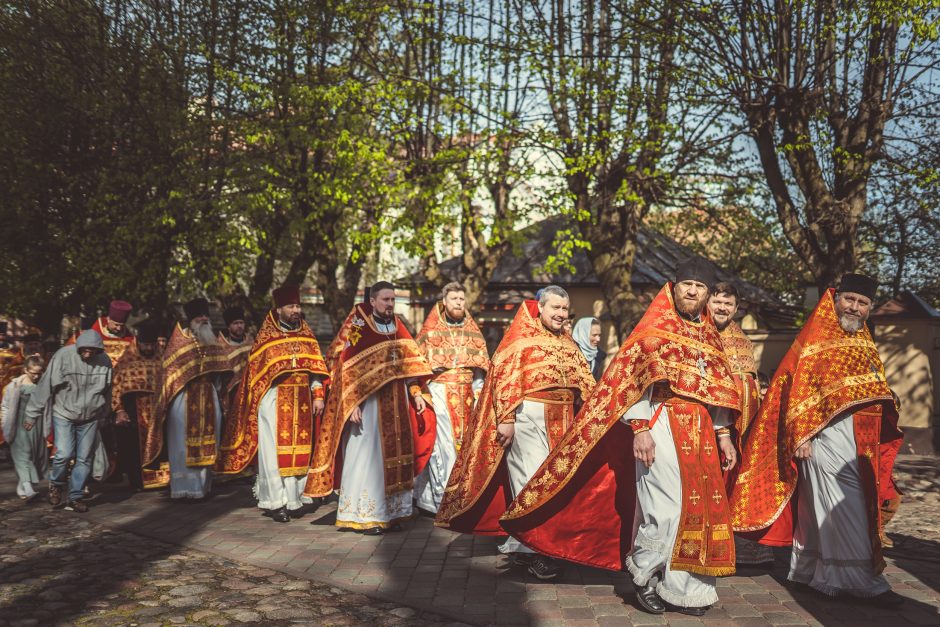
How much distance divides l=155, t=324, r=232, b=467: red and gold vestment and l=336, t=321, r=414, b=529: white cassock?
9.17ft

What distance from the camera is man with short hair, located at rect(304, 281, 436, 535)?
830cm

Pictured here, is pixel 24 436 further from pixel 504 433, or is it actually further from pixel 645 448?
pixel 645 448

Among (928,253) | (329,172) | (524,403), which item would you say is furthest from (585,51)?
(928,253)

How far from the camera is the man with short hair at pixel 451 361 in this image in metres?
9.90

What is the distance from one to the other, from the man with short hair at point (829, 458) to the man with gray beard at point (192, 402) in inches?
255

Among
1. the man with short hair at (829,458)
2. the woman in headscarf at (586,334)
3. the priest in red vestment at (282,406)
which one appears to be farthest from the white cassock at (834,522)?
the priest in red vestment at (282,406)

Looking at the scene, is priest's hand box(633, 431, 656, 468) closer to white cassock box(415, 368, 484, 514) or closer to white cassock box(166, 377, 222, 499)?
white cassock box(415, 368, 484, 514)

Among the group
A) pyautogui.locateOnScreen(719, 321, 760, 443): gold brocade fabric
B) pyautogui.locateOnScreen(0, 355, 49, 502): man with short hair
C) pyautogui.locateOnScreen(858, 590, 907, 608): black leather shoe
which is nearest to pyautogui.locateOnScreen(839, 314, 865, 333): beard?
pyautogui.locateOnScreen(719, 321, 760, 443): gold brocade fabric

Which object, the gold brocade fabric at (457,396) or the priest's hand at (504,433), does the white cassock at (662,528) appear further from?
the gold brocade fabric at (457,396)

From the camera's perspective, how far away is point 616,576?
6.40 metres

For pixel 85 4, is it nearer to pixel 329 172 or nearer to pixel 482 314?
pixel 329 172

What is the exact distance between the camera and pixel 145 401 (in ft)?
37.9

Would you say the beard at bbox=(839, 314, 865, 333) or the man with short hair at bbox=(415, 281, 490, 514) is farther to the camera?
the man with short hair at bbox=(415, 281, 490, 514)

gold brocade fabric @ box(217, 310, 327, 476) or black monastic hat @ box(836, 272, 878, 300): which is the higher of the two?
black monastic hat @ box(836, 272, 878, 300)
